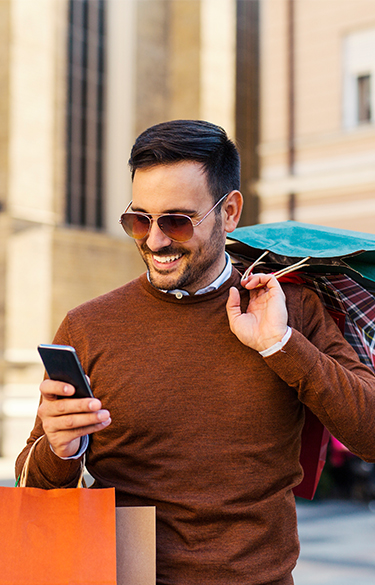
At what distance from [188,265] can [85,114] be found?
13585 mm

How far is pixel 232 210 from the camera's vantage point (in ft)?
7.40

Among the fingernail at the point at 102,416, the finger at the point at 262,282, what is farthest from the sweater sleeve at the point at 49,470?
the finger at the point at 262,282

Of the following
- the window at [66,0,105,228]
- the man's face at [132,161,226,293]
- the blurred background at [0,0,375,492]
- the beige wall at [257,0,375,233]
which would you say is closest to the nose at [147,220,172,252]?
the man's face at [132,161,226,293]

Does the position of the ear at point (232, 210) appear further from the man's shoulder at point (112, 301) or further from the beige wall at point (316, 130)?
the beige wall at point (316, 130)

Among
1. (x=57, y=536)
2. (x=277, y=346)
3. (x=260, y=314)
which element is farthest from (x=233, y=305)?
(x=57, y=536)

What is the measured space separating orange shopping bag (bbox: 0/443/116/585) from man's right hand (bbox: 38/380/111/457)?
0.18m

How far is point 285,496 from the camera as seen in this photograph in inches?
79.0

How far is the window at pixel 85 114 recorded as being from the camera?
14750 millimetres

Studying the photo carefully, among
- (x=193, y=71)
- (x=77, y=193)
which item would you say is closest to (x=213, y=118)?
(x=193, y=71)

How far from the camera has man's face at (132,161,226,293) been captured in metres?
2.03

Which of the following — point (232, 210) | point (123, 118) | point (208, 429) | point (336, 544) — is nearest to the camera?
point (208, 429)

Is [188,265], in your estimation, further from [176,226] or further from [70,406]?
[70,406]

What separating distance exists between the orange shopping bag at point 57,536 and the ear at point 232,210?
837 mm

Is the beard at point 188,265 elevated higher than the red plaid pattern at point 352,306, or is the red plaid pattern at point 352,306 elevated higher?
the beard at point 188,265
